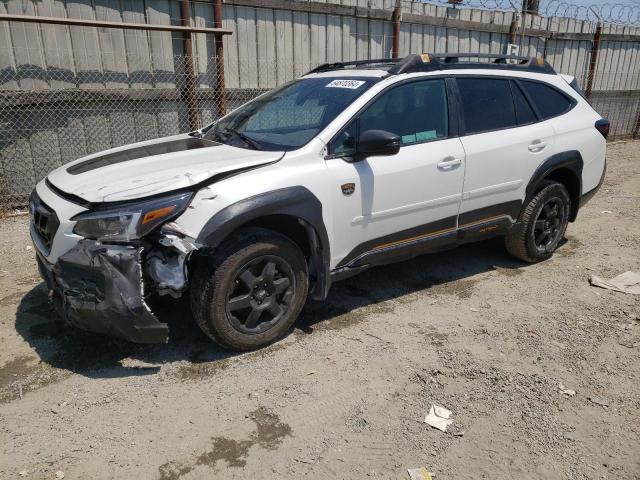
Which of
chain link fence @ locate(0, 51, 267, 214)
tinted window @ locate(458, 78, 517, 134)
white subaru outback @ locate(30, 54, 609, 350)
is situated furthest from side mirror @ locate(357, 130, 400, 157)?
chain link fence @ locate(0, 51, 267, 214)

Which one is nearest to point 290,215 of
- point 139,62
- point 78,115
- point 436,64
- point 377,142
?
point 377,142

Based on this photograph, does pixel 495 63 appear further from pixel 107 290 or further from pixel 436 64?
pixel 107 290

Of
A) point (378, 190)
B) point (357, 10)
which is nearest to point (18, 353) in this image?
point (378, 190)

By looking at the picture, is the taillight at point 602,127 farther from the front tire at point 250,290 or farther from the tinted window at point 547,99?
the front tire at point 250,290

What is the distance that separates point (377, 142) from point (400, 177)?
1.43 ft

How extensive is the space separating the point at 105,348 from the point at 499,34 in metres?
10.1

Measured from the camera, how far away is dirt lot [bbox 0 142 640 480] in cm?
261

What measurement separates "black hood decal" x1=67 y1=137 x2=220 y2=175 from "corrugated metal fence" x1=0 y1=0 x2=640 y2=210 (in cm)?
296

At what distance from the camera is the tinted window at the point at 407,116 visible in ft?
12.1

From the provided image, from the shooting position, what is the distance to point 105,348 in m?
3.57

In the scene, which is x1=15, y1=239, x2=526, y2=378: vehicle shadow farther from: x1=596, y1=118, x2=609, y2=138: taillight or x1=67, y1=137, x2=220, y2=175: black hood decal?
x1=596, y1=118, x2=609, y2=138: taillight

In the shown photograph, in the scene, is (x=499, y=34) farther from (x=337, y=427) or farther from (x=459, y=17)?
(x=337, y=427)

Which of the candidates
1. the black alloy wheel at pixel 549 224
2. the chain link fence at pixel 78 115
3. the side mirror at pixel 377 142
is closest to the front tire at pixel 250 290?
the side mirror at pixel 377 142

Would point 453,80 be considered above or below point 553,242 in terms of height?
above
